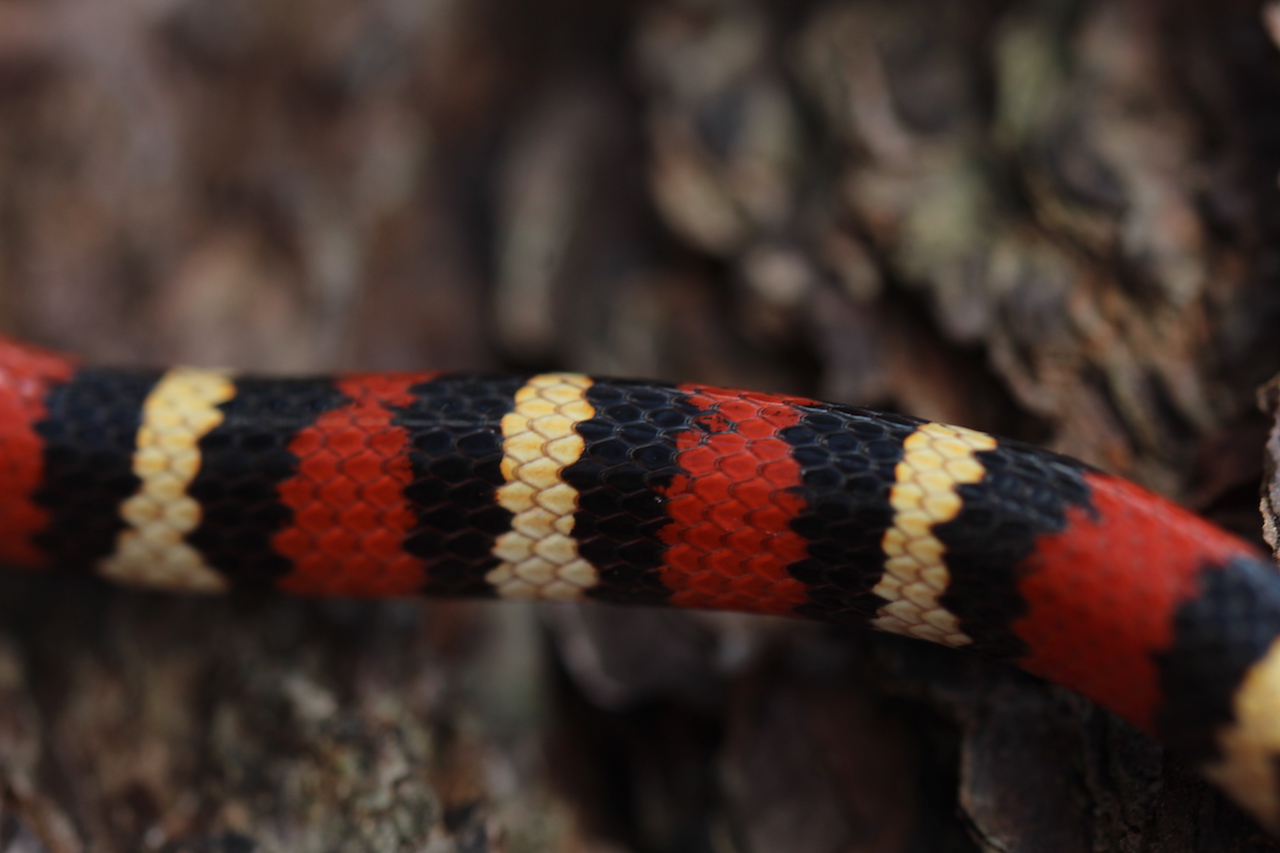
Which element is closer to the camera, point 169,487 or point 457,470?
point 457,470

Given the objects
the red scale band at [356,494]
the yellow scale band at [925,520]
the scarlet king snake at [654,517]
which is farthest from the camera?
the red scale band at [356,494]

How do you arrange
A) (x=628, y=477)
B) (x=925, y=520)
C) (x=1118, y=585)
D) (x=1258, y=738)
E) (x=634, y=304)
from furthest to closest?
1. (x=634, y=304)
2. (x=628, y=477)
3. (x=925, y=520)
4. (x=1118, y=585)
5. (x=1258, y=738)

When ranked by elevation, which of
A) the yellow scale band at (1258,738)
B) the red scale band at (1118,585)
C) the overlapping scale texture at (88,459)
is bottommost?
the yellow scale band at (1258,738)

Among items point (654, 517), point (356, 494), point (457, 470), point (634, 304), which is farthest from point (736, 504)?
point (634, 304)

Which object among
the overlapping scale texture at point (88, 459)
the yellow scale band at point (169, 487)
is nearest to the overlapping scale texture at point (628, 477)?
the yellow scale band at point (169, 487)

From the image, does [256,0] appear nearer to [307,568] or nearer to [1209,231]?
[307,568]

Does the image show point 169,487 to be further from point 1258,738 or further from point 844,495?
point 1258,738

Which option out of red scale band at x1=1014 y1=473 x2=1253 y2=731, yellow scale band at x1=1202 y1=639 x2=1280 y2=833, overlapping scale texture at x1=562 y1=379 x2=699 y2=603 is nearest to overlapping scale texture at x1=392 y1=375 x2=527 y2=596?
overlapping scale texture at x1=562 y1=379 x2=699 y2=603

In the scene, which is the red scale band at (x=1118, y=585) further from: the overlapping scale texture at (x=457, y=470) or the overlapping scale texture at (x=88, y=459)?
the overlapping scale texture at (x=88, y=459)
